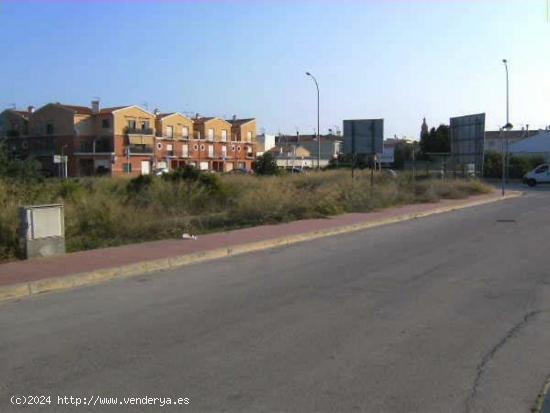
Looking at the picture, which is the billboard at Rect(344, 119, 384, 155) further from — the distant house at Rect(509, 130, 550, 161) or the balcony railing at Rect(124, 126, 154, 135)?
the distant house at Rect(509, 130, 550, 161)

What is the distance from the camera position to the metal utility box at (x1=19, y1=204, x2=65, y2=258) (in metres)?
11.7

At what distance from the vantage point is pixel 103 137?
103m

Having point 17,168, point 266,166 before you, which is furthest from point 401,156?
point 17,168

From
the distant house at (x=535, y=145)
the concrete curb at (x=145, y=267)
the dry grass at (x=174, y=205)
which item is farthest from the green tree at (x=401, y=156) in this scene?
the concrete curb at (x=145, y=267)

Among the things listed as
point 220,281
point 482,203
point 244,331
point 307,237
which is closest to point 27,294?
point 220,281

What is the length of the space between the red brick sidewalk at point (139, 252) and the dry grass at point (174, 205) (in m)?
0.82

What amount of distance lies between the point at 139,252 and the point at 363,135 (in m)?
20.0

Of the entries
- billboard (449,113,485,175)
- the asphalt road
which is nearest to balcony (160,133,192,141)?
billboard (449,113,485,175)

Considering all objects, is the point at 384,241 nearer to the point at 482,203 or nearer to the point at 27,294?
the point at 27,294

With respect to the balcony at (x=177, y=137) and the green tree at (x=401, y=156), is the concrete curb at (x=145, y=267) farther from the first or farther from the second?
the balcony at (x=177, y=137)

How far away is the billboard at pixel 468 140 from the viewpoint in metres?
42.9

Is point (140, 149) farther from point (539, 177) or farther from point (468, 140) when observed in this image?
point (468, 140)

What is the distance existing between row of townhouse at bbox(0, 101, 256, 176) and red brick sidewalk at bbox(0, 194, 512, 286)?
83577 mm

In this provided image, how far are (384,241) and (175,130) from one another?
103 m
